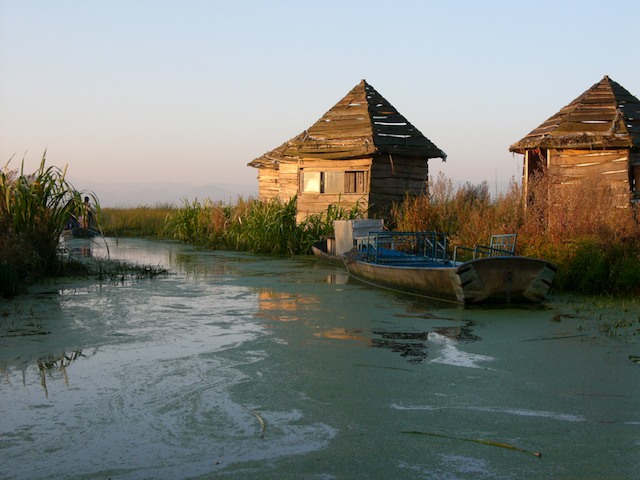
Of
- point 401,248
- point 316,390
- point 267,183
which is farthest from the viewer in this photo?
point 267,183

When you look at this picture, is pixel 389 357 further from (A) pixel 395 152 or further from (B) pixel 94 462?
(A) pixel 395 152

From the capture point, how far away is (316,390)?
22.1 ft

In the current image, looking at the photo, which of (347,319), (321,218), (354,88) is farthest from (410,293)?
(354,88)

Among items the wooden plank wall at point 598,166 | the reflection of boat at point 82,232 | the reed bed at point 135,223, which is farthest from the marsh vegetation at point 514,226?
the reed bed at point 135,223

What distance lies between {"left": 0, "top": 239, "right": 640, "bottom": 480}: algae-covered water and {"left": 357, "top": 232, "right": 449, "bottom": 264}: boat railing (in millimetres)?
2828

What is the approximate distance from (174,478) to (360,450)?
1249mm

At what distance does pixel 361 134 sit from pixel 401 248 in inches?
240

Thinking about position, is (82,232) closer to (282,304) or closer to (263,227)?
(263,227)

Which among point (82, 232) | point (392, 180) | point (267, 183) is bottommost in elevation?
point (82, 232)

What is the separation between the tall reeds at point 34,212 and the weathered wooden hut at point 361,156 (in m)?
9.88

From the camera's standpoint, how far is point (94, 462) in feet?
16.3

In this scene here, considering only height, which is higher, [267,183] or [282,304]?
[267,183]

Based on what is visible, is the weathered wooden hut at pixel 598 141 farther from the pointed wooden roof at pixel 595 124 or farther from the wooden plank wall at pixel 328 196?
the wooden plank wall at pixel 328 196

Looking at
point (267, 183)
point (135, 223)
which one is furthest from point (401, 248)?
point (135, 223)
